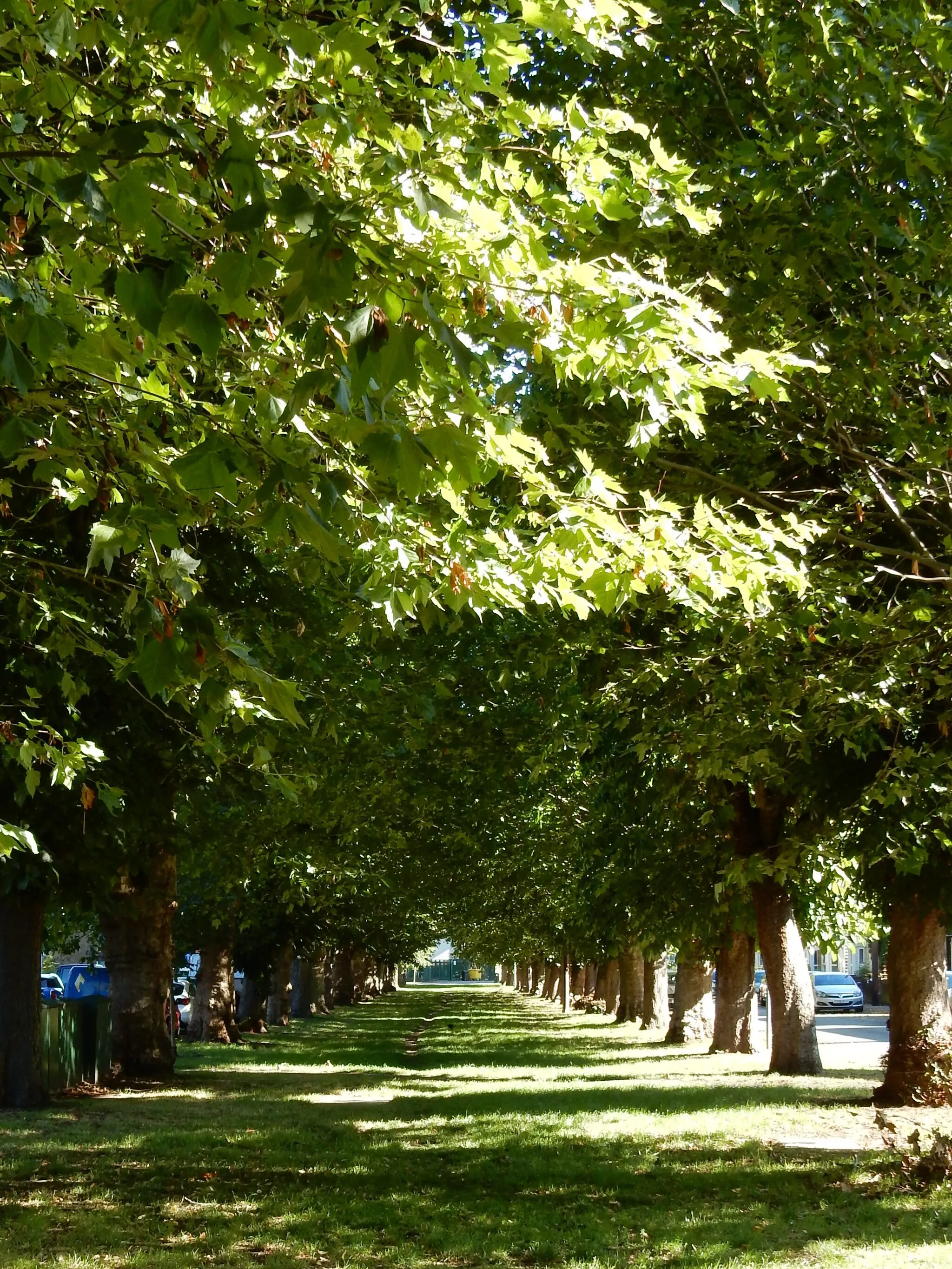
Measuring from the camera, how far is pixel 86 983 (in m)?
43.5

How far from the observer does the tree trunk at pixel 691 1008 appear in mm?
28734

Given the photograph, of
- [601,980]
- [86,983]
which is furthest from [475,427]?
[601,980]

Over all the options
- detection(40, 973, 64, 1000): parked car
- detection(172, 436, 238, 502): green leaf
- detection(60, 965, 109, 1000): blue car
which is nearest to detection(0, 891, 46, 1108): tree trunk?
detection(172, 436, 238, 502): green leaf

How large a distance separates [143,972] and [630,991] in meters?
20.3

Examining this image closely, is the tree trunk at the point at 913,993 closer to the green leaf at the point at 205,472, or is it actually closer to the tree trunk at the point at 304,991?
the green leaf at the point at 205,472

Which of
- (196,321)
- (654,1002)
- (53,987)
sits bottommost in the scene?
(53,987)

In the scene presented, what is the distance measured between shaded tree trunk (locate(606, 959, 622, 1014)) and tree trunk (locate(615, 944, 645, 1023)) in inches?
218

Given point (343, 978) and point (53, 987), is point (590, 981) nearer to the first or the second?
point (343, 978)

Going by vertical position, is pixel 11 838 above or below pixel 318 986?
above

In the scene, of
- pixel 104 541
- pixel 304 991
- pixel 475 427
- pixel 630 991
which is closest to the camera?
pixel 104 541

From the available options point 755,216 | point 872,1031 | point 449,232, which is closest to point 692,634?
point 755,216

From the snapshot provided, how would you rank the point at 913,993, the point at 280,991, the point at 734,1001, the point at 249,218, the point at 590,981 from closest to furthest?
the point at 249,218, the point at 913,993, the point at 734,1001, the point at 280,991, the point at 590,981

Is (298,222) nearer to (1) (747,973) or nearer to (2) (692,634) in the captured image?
(2) (692,634)

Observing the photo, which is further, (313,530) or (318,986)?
(318,986)
